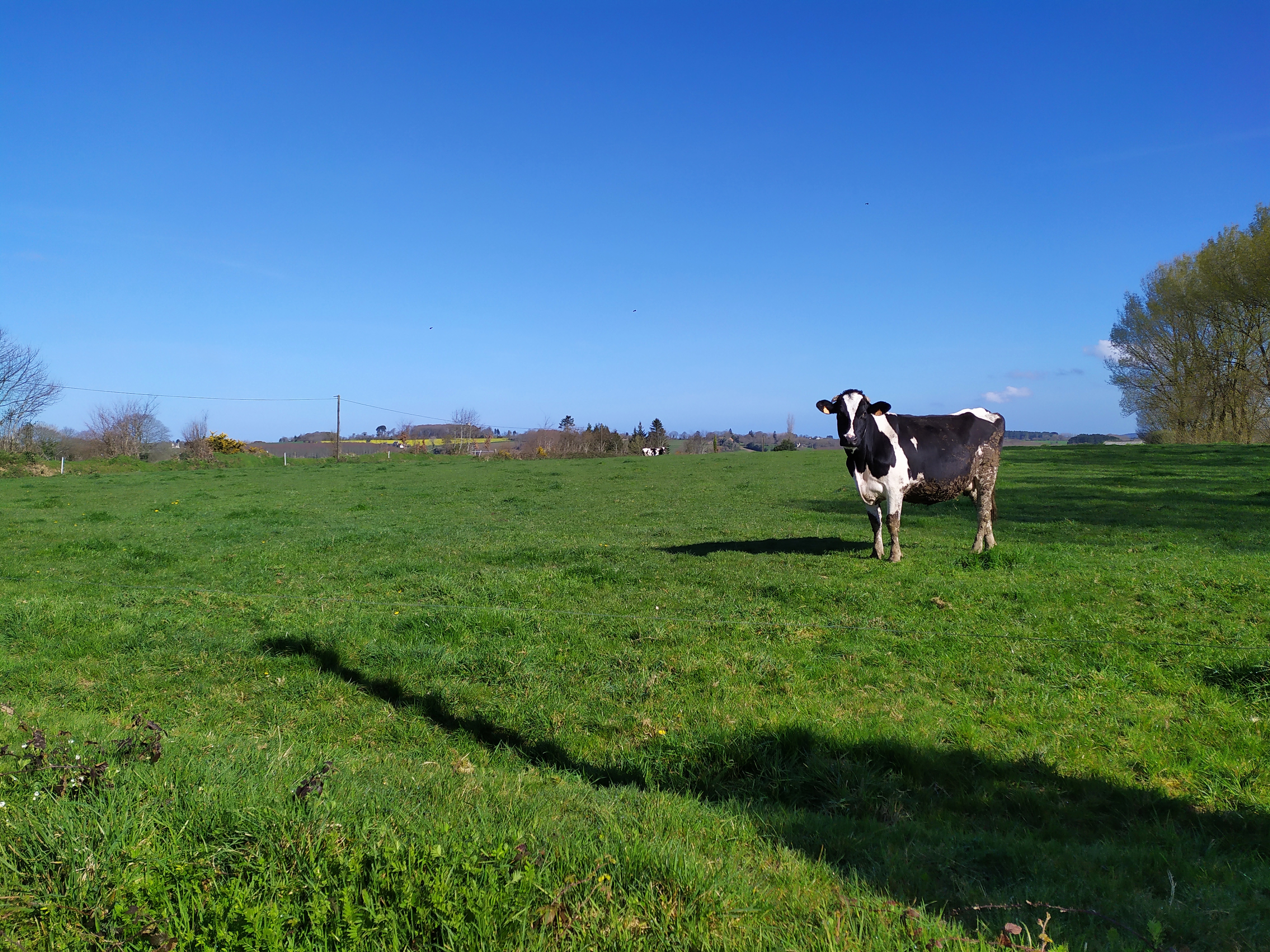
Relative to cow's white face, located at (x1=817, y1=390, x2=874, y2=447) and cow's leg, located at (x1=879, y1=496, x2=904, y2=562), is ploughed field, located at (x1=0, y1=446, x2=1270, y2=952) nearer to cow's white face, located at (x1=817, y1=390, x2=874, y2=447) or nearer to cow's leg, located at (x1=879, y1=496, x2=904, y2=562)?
cow's leg, located at (x1=879, y1=496, x2=904, y2=562)

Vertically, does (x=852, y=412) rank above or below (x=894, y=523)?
above

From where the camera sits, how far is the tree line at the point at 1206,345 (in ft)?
155

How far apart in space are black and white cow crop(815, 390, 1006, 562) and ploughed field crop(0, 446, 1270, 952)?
1010 millimetres

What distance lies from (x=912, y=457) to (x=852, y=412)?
1.37 meters

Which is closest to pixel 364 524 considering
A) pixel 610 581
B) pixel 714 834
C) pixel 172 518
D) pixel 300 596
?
pixel 172 518

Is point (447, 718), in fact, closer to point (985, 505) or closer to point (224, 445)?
point (985, 505)

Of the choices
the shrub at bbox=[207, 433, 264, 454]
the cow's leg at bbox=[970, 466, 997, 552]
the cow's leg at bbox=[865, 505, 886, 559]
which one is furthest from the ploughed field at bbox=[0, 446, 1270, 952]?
the shrub at bbox=[207, 433, 264, 454]

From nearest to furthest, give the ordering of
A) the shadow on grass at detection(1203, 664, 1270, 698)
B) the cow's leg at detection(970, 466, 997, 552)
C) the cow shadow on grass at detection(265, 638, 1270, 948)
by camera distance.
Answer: the cow shadow on grass at detection(265, 638, 1270, 948) → the shadow on grass at detection(1203, 664, 1270, 698) → the cow's leg at detection(970, 466, 997, 552)

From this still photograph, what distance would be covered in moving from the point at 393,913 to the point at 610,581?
804cm

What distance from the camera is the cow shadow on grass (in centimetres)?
338

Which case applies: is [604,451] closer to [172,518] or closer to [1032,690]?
[172,518]

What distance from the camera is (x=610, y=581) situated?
1109 centimetres

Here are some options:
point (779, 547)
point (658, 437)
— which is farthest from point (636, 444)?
point (779, 547)

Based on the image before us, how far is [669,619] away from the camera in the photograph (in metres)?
8.72
